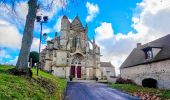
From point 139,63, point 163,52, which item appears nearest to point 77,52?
point 139,63

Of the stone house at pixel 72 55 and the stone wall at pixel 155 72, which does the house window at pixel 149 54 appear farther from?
the stone house at pixel 72 55

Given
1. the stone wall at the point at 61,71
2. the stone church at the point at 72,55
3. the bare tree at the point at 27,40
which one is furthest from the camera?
the stone church at the point at 72,55

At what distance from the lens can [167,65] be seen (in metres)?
24.9

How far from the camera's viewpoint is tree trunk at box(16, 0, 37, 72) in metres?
13.0

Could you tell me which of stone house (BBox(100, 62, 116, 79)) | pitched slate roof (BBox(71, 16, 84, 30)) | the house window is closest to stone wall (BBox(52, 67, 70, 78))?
pitched slate roof (BBox(71, 16, 84, 30))

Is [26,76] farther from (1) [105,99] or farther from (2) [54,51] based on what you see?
(2) [54,51]

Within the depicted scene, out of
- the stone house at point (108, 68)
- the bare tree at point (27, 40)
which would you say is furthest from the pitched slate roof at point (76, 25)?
the bare tree at point (27, 40)

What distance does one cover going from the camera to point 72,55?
49656mm

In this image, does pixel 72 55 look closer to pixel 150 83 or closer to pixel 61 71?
pixel 61 71

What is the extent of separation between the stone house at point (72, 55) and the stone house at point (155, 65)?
16011 millimetres

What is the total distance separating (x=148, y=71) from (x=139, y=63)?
107 inches

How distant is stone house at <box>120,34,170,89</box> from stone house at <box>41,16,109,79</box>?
52.5ft

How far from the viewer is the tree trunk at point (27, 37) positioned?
12969 mm

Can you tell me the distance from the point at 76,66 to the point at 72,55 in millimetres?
2664
